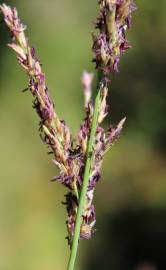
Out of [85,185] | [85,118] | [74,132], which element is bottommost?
[85,185]

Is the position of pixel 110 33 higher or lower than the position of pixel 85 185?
higher

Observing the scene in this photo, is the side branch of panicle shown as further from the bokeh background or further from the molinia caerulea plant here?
the bokeh background

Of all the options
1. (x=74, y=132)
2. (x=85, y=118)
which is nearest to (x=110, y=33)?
(x=85, y=118)

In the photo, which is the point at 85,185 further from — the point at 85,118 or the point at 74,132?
the point at 74,132

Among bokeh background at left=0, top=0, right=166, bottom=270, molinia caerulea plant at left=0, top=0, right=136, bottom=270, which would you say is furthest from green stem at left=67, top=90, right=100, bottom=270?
bokeh background at left=0, top=0, right=166, bottom=270

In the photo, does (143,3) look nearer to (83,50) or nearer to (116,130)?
(83,50)

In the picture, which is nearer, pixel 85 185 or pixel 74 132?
pixel 85 185
